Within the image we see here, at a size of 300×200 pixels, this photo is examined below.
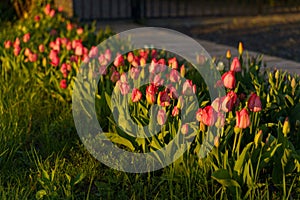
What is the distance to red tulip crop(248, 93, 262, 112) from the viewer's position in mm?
3107

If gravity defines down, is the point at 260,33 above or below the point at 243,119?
below

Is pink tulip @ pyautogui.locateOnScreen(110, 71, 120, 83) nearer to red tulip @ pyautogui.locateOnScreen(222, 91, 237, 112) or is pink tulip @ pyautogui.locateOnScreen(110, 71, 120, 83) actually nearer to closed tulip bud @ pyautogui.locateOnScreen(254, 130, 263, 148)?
red tulip @ pyautogui.locateOnScreen(222, 91, 237, 112)

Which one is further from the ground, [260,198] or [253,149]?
[253,149]

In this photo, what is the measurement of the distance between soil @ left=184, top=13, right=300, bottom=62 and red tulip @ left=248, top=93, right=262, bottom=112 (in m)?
4.52

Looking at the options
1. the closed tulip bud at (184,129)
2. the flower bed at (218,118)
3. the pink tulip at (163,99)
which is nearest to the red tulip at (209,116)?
the flower bed at (218,118)

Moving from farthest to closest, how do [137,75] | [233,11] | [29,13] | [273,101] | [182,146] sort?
[233,11] < [29,13] < [137,75] < [273,101] < [182,146]

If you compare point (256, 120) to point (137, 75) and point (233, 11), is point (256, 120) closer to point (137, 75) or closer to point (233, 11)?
point (137, 75)

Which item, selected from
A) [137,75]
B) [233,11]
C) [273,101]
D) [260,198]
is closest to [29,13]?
[233,11]

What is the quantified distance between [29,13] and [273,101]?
6.02 meters

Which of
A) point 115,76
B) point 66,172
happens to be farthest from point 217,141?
point 115,76

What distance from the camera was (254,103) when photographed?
10.2ft

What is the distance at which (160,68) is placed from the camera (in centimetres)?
399

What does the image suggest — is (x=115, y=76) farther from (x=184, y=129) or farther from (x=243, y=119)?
(x=243, y=119)

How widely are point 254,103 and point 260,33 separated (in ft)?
21.7
